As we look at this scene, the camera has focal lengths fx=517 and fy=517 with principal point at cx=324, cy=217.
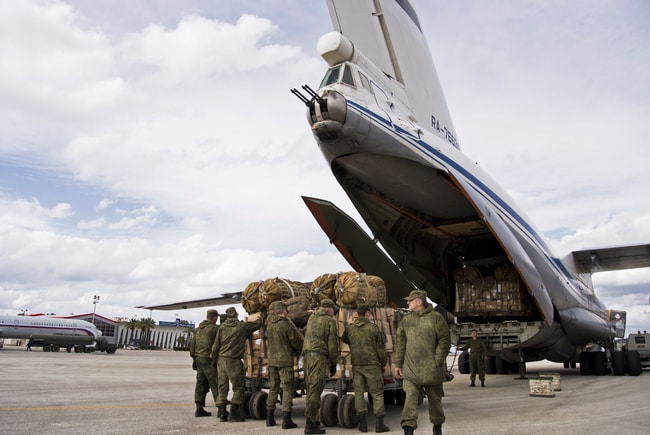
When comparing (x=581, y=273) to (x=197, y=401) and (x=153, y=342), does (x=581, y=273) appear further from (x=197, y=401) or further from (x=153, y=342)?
(x=153, y=342)

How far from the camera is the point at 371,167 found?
9641 mm

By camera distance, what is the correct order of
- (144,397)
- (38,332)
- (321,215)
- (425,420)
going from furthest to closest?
(38,332) → (321,215) → (144,397) → (425,420)

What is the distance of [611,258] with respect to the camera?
56.9 ft

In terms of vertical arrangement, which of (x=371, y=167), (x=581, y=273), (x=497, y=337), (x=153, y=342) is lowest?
(x=153, y=342)

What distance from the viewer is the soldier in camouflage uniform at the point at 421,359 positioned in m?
4.95

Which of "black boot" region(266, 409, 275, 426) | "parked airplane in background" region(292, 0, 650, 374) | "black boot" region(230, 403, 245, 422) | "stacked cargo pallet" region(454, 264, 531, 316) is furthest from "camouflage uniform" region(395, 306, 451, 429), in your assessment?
"stacked cargo pallet" region(454, 264, 531, 316)

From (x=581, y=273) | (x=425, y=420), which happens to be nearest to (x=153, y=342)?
(x=581, y=273)

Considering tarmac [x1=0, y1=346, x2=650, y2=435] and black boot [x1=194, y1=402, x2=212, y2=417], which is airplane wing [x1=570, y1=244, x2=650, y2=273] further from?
black boot [x1=194, y1=402, x2=212, y2=417]

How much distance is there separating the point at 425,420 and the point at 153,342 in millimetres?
94257

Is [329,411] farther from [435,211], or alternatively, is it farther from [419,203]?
[435,211]

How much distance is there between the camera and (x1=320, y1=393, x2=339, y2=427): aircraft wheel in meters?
6.27

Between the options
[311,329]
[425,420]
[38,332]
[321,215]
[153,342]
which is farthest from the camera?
[153,342]

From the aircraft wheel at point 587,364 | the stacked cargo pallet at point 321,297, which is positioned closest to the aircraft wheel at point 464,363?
the aircraft wheel at point 587,364

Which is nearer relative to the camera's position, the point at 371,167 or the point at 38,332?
the point at 371,167
